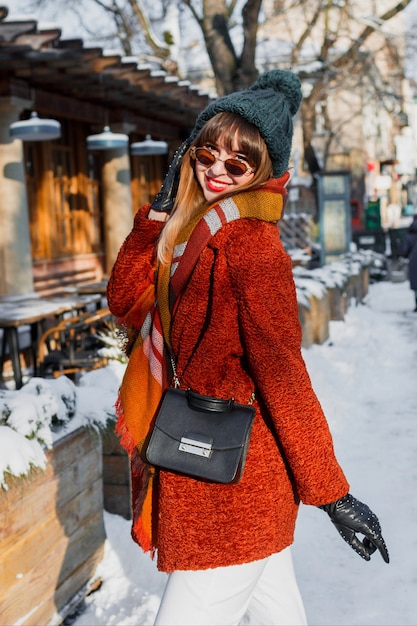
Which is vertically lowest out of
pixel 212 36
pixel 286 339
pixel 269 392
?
pixel 269 392

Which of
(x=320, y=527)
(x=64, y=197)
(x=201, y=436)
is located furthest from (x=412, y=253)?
(x=201, y=436)

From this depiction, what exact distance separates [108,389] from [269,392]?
2045 millimetres

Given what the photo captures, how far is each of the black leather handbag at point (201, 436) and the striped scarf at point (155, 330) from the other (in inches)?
5.4

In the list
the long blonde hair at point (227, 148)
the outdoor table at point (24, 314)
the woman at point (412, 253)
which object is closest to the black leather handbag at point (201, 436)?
the long blonde hair at point (227, 148)

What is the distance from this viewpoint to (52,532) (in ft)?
9.55

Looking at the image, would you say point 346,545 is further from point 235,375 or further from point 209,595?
point 235,375

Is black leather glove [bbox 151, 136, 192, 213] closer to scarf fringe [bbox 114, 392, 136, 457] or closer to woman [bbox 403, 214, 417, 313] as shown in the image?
scarf fringe [bbox 114, 392, 136, 457]

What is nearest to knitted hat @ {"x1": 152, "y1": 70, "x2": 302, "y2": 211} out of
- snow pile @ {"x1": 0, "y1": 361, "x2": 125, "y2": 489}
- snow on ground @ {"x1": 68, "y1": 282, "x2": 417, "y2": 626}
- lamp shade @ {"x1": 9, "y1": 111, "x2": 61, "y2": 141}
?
snow pile @ {"x1": 0, "y1": 361, "x2": 125, "y2": 489}

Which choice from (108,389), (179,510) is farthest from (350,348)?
(179,510)

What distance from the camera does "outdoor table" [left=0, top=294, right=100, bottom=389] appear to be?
22.3 feet

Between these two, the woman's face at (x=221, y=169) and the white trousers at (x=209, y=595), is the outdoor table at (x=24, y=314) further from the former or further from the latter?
the white trousers at (x=209, y=595)

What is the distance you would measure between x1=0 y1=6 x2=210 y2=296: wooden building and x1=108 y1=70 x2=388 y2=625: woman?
5.98 m

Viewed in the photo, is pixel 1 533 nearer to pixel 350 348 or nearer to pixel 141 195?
pixel 350 348

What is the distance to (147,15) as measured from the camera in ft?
74.5
